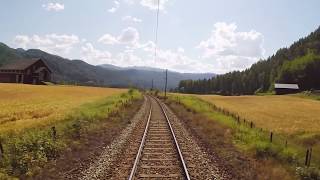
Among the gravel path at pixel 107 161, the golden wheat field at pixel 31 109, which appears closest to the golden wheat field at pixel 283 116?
the gravel path at pixel 107 161

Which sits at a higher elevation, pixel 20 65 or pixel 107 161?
pixel 20 65

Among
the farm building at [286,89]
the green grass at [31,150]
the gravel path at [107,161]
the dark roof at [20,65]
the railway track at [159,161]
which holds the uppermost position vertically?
the dark roof at [20,65]

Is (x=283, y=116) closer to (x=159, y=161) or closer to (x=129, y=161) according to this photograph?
(x=159, y=161)

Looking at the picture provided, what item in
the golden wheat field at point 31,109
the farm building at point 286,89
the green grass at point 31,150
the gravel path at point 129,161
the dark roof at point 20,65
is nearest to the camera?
the green grass at point 31,150

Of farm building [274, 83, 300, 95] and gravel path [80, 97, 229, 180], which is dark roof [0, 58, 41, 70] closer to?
farm building [274, 83, 300, 95]

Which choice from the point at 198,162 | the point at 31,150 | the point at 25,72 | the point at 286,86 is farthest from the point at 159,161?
the point at 286,86

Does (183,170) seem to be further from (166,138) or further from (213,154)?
(166,138)

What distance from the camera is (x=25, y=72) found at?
130m

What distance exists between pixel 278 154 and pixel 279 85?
5944 inches

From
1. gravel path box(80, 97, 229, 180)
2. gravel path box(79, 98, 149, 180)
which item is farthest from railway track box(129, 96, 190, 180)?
gravel path box(79, 98, 149, 180)

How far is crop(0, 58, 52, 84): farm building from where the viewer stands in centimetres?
13025

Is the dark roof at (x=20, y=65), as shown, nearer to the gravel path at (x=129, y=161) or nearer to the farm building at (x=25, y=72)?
the farm building at (x=25, y=72)

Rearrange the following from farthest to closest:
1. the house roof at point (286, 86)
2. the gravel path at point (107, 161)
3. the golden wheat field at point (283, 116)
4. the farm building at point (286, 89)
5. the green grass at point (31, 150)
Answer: the house roof at point (286, 86) < the farm building at point (286, 89) < the golden wheat field at point (283, 116) < the gravel path at point (107, 161) < the green grass at point (31, 150)

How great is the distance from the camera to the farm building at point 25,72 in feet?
427
